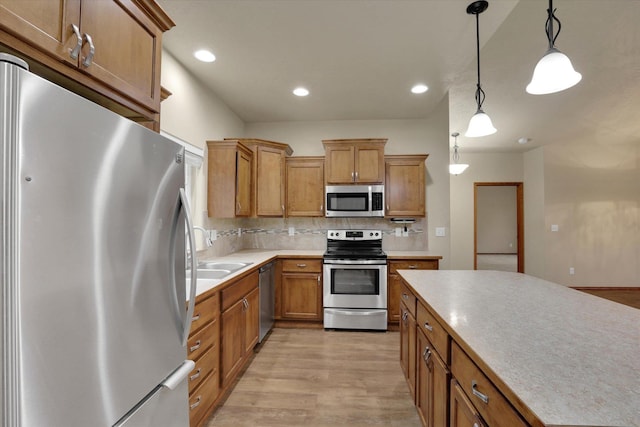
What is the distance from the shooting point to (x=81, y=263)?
2.22ft

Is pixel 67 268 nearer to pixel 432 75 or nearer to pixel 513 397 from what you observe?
pixel 513 397

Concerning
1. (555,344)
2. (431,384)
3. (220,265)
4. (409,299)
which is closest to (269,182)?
(220,265)

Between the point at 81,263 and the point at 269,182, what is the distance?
289cm

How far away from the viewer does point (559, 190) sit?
4.21m

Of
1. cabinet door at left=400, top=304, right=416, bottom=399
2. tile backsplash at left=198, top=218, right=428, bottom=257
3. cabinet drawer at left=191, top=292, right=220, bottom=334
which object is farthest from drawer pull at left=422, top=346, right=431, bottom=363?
tile backsplash at left=198, top=218, right=428, bottom=257

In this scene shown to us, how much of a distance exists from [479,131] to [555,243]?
149 inches

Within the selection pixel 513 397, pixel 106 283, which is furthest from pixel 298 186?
pixel 513 397

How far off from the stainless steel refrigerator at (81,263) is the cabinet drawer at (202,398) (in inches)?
22.3

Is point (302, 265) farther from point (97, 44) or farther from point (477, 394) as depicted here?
point (97, 44)

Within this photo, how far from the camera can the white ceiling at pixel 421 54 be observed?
1.74 m

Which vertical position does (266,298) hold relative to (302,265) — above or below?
below

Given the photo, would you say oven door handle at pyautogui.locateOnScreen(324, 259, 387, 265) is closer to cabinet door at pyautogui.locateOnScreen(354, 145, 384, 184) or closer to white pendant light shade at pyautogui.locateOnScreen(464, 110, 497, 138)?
cabinet door at pyautogui.locateOnScreen(354, 145, 384, 184)

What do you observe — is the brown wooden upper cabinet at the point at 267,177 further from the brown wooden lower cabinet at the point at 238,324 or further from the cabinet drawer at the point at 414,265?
the cabinet drawer at the point at 414,265

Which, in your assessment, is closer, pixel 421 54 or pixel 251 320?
pixel 421 54
